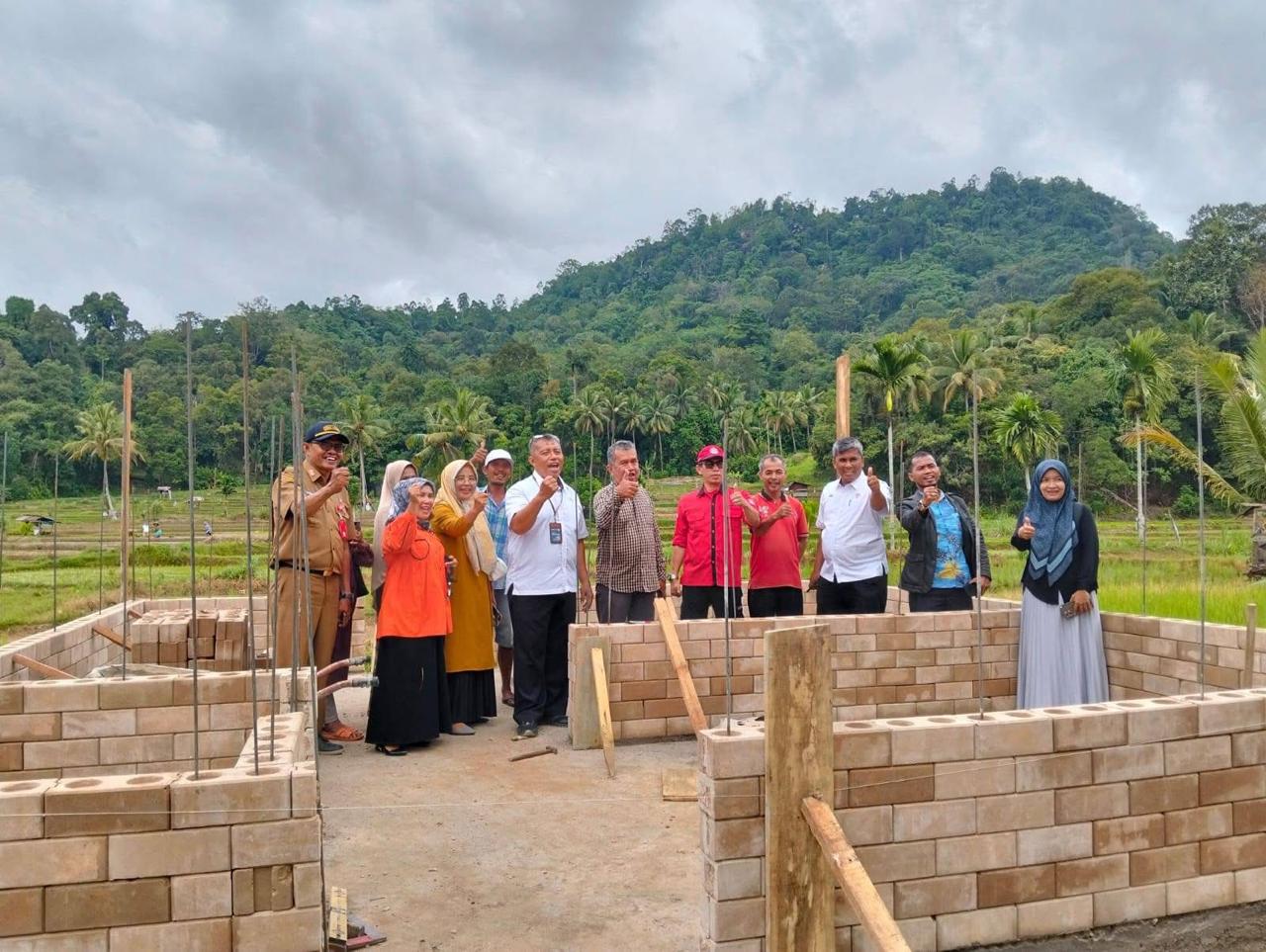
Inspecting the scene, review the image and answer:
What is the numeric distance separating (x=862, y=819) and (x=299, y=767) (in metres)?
1.59

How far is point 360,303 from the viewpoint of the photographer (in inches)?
3888

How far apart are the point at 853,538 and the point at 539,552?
1.95 meters

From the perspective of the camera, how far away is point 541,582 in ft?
21.5

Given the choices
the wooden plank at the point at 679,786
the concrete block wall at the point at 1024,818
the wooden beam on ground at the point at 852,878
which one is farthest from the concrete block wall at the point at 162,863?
the wooden plank at the point at 679,786

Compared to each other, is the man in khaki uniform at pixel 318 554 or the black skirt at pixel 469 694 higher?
the man in khaki uniform at pixel 318 554

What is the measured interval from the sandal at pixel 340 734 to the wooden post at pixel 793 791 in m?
3.96

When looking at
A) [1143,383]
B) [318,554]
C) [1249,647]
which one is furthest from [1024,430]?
[318,554]

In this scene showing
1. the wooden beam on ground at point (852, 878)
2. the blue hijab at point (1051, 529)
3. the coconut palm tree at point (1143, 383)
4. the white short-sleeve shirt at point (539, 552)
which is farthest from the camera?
the coconut palm tree at point (1143, 383)

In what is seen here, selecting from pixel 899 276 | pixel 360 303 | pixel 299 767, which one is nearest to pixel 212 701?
pixel 299 767

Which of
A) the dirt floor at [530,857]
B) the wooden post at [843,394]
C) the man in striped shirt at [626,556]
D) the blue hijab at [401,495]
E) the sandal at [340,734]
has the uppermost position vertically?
the wooden post at [843,394]

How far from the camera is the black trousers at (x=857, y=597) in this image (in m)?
6.82

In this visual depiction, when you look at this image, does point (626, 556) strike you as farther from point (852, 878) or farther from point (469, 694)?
point (852, 878)

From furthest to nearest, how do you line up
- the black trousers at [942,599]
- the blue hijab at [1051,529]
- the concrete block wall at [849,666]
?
1. the black trousers at [942,599]
2. the concrete block wall at [849,666]
3. the blue hijab at [1051,529]

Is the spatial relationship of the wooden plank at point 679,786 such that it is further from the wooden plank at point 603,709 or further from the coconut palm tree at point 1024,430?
the coconut palm tree at point 1024,430
